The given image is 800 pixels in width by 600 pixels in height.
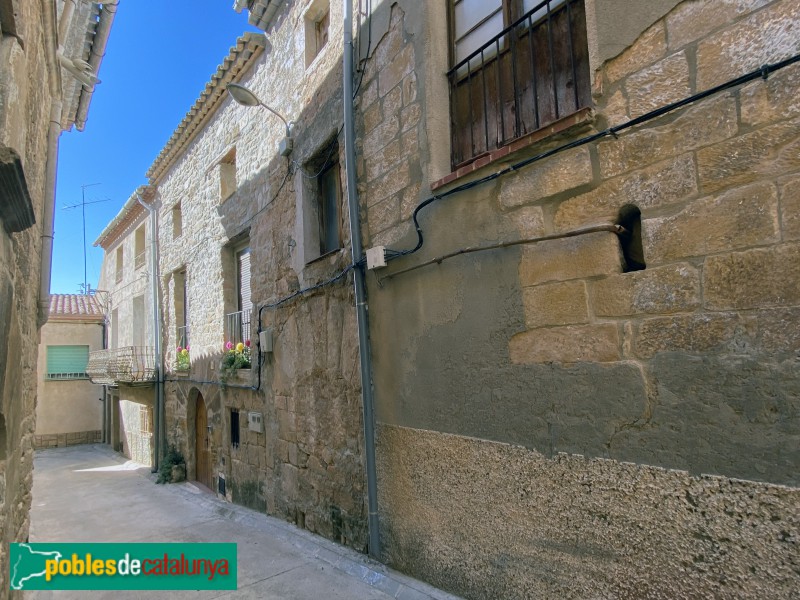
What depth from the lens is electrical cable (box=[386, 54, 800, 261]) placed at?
1826 millimetres

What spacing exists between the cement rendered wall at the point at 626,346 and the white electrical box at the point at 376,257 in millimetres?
241

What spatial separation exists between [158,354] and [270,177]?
6.35 m

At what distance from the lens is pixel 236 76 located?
24.9 ft

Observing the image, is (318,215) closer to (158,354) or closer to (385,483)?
(385,483)

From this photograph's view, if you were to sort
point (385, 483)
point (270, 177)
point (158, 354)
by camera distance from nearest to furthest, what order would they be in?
point (385, 483)
point (270, 177)
point (158, 354)

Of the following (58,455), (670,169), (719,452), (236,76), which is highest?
(236,76)

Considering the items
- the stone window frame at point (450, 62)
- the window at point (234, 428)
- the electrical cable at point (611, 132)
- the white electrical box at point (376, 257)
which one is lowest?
the window at point (234, 428)

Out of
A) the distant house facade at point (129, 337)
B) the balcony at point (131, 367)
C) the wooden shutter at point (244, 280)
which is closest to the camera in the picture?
the wooden shutter at point (244, 280)

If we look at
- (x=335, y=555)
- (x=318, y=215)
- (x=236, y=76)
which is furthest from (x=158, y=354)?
(x=335, y=555)

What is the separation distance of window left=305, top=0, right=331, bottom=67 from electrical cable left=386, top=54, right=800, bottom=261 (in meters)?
3.11

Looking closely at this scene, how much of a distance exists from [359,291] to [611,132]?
225cm

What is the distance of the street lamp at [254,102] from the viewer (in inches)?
210

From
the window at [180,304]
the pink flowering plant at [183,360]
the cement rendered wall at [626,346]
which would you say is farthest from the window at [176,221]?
the cement rendered wall at [626,346]

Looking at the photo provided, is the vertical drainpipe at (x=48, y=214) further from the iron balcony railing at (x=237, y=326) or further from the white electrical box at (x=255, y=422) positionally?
the iron balcony railing at (x=237, y=326)
